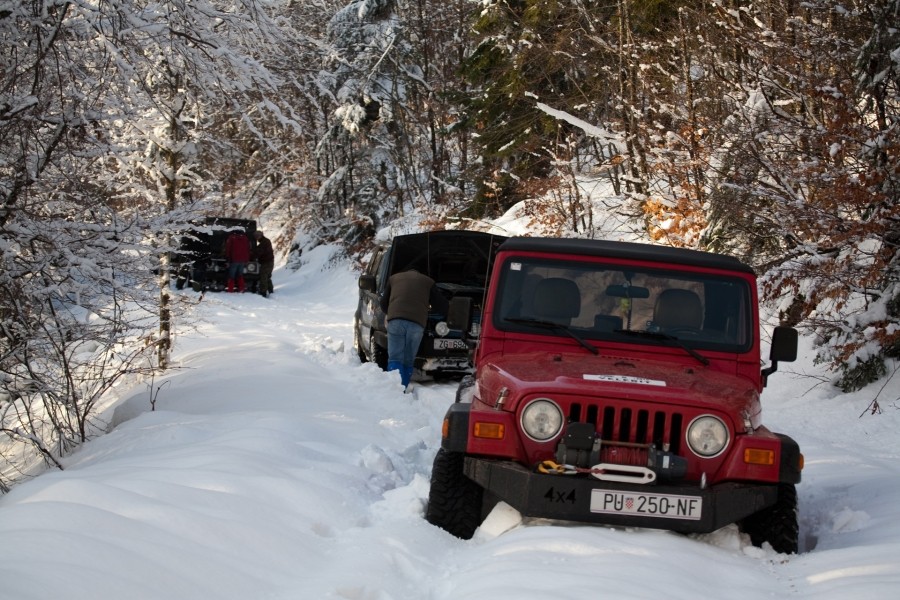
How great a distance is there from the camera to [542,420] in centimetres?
495

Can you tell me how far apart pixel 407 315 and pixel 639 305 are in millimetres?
5085

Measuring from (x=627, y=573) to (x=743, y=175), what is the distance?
798 cm

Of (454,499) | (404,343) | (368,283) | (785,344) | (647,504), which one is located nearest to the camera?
(647,504)

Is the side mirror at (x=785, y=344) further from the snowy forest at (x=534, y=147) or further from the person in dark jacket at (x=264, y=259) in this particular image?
the person in dark jacket at (x=264, y=259)

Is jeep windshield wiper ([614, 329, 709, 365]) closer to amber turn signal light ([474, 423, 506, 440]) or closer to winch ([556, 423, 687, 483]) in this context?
winch ([556, 423, 687, 483])

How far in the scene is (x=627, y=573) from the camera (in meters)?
4.18

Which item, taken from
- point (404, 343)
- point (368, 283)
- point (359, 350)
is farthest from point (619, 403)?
point (359, 350)

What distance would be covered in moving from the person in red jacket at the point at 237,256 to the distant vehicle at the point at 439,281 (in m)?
14.0

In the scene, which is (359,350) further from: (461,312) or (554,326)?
(554,326)

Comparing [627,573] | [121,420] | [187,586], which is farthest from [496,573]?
[121,420]

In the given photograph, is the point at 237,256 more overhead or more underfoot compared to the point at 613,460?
more underfoot

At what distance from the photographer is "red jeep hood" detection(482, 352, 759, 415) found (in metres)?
4.87

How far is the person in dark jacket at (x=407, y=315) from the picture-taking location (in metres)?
10.7

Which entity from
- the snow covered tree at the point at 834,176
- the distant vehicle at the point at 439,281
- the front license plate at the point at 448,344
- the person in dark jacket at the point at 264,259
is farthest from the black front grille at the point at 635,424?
the person in dark jacket at the point at 264,259
